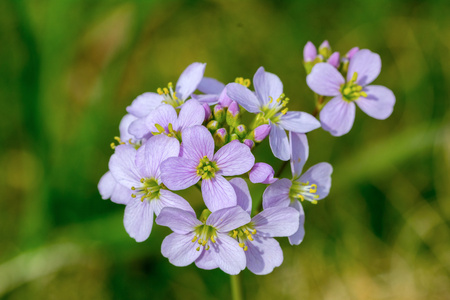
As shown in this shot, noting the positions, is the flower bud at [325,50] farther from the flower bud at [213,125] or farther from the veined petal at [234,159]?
the veined petal at [234,159]

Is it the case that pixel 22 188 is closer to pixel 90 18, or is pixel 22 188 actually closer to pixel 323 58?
pixel 90 18

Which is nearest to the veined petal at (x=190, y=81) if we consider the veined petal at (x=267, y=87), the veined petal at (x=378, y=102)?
the veined petal at (x=267, y=87)

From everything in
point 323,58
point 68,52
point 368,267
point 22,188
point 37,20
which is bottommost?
point 368,267

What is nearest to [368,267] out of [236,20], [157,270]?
[157,270]

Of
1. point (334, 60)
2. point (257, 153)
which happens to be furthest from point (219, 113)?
point (257, 153)

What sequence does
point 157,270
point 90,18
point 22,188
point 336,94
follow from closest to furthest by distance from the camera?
point 336,94, point 157,270, point 22,188, point 90,18

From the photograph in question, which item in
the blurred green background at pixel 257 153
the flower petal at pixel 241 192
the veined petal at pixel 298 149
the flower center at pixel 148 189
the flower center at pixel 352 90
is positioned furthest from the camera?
the blurred green background at pixel 257 153
